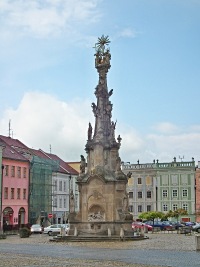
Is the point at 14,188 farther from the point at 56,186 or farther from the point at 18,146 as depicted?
the point at 56,186

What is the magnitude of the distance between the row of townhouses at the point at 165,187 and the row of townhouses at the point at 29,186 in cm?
1507

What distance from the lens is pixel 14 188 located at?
7188 centimetres

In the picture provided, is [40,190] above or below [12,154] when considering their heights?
below

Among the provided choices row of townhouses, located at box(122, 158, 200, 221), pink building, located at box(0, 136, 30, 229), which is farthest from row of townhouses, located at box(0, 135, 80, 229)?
row of townhouses, located at box(122, 158, 200, 221)

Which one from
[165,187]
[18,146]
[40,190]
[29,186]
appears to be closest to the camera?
[29,186]

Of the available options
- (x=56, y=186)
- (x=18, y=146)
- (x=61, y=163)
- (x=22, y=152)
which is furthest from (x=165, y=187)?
(x=22, y=152)

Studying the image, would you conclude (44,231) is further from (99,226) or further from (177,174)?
(177,174)

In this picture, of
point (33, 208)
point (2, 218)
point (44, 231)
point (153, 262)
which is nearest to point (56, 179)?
point (33, 208)

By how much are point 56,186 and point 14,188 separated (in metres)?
15.4

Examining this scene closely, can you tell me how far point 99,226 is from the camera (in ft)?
141

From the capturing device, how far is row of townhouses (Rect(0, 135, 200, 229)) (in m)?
71.2

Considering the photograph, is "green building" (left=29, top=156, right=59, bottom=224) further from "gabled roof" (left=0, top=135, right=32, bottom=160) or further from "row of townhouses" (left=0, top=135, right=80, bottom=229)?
"gabled roof" (left=0, top=135, right=32, bottom=160)

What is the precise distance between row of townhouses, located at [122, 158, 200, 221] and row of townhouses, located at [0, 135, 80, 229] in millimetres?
15070

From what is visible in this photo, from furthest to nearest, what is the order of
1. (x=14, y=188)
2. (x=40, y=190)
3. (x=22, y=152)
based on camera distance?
(x=40, y=190) → (x=22, y=152) → (x=14, y=188)
